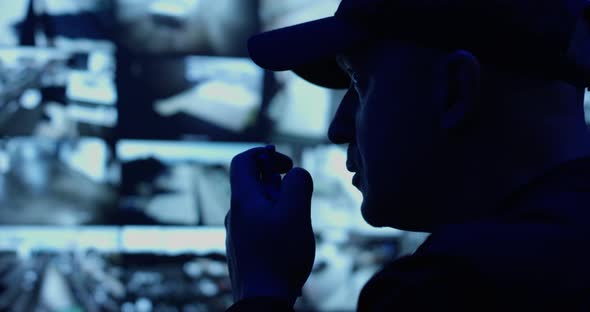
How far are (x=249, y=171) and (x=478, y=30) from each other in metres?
0.27

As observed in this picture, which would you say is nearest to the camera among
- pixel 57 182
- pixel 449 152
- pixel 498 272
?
pixel 498 272

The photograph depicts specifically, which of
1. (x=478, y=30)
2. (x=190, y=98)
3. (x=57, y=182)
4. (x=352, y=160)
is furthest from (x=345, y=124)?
(x=57, y=182)

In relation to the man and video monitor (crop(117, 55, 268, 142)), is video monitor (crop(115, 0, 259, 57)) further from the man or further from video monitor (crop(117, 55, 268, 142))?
the man

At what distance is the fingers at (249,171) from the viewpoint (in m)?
0.62

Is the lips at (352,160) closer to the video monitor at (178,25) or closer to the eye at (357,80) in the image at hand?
the eye at (357,80)

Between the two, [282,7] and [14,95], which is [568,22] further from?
[14,95]

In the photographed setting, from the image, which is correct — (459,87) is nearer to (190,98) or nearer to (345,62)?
(345,62)

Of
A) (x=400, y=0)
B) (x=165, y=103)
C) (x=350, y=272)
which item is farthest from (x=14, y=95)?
(x=400, y=0)

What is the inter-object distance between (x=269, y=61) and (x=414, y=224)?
206mm

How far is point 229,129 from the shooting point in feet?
6.17

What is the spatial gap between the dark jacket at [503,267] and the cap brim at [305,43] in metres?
0.19

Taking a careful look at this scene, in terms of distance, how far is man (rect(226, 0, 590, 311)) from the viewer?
0.46 m

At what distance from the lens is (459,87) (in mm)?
534

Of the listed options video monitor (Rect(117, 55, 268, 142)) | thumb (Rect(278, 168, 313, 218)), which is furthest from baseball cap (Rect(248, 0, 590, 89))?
video monitor (Rect(117, 55, 268, 142))
